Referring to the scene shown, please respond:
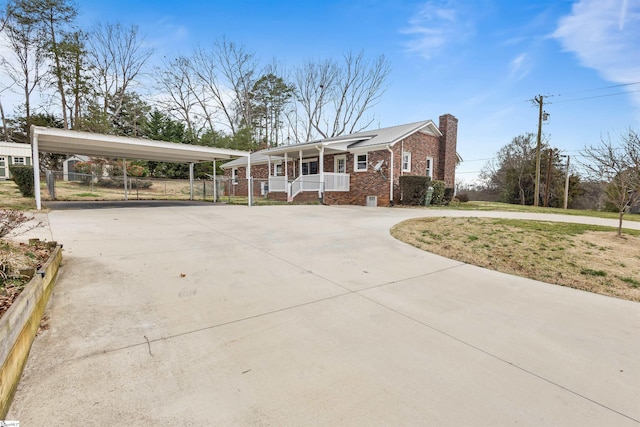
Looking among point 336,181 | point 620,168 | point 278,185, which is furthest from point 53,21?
point 620,168

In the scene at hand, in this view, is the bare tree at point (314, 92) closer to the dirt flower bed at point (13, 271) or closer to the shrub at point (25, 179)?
the shrub at point (25, 179)

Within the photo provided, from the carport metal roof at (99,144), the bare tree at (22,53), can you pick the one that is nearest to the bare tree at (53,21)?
the bare tree at (22,53)

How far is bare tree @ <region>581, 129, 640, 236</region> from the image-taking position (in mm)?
6477

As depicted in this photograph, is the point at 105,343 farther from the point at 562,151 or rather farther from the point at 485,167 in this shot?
the point at 485,167

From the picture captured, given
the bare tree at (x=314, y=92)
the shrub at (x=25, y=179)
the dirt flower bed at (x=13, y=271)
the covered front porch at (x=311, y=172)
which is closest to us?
the dirt flower bed at (x=13, y=271)

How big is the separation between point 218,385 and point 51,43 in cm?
3331

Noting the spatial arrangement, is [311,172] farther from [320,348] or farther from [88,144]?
[320,348]

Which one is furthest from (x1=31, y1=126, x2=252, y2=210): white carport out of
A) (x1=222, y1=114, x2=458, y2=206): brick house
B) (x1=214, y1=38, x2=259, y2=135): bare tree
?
(x1=214, y1=38, x2=259, y2=135): bare tree

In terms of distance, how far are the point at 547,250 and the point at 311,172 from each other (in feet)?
52.5

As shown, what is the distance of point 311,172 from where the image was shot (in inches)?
799

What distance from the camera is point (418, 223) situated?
332 inches

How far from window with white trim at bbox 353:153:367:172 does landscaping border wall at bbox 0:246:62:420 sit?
15.5 meters

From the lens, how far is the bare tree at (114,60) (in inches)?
1074

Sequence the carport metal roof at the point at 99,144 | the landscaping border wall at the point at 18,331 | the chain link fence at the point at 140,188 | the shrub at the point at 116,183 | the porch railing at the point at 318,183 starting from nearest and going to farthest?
the landscaping border wall at the point at 18,331 → the carport metal roof at the point at 99,144 → the porch railing at the point at 318,183 → the chain link fence at the point at 140,188 → the shrub at the point at 116,183
